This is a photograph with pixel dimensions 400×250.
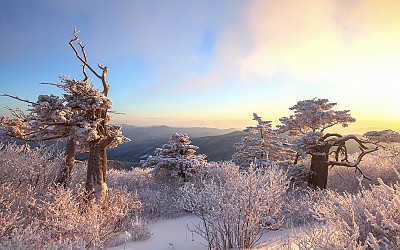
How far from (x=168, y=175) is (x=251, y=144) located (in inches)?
250

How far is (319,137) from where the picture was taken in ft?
39.8

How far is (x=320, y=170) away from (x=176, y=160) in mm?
7950

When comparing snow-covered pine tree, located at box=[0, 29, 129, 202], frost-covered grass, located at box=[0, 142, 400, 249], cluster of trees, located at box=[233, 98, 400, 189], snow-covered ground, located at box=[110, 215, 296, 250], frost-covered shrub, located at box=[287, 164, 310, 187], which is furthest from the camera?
frost-covered shrub, located at box=[287, 164, 310, 187]

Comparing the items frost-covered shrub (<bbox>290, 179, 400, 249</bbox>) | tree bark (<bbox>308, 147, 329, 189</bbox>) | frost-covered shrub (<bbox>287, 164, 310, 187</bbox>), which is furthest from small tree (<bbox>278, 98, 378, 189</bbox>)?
frost-covered shrub (<bbox>290, 179, 400, 249</bbox>)

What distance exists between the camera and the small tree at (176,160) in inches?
581

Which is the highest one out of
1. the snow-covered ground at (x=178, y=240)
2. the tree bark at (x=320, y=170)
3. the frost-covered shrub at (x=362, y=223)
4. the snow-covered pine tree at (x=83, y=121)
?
the snow-covered pine tree at (x=83, y=121)

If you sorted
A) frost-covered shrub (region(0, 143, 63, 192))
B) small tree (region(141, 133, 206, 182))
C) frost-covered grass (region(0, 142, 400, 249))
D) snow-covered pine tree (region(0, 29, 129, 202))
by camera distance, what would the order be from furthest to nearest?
1. small tree (region(141, 133, 206, 182))
2. frost-covered shrub (region(0, 143, 63, 192))
3. snow-covered pine tree (region(0, 29, 129, 202))
4. frost-covered grass (region(0, 142, 400, 249))

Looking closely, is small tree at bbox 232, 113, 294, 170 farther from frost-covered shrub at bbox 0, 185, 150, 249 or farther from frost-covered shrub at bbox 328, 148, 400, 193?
frost-covered shrub at bbox 0, 185, 150, 249

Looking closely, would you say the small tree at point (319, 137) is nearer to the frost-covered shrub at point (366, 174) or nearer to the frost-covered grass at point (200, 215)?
the frost-covered shrub at point (366, 174)

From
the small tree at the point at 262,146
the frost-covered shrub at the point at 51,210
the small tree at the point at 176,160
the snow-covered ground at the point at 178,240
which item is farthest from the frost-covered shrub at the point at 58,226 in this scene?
the small tree at the point at 262,146

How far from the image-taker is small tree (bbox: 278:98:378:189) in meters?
12.0

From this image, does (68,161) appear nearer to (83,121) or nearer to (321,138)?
(83,121)

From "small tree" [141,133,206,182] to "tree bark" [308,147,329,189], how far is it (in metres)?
6.33

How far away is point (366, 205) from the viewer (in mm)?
4074
